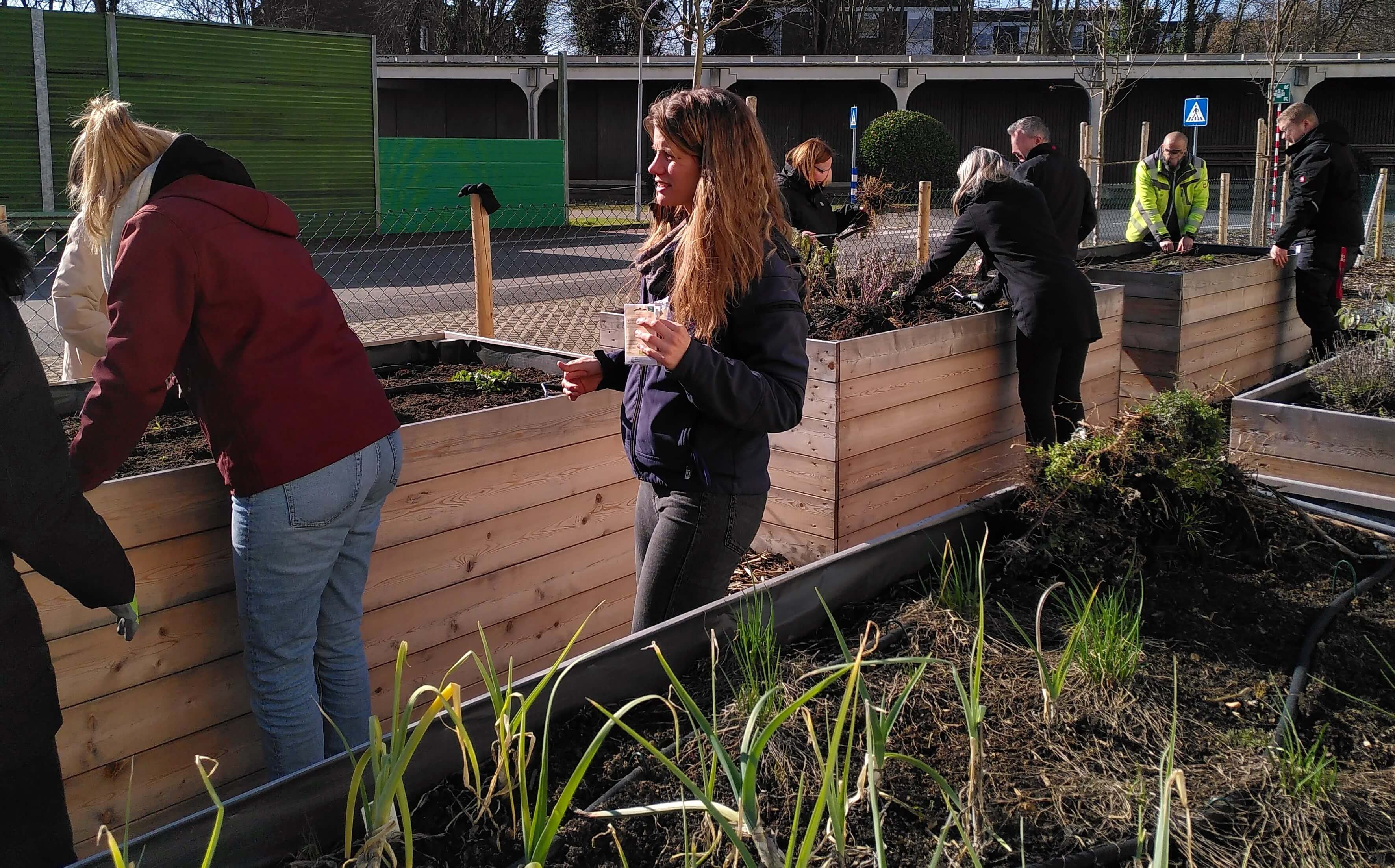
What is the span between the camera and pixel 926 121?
26594 millimetres

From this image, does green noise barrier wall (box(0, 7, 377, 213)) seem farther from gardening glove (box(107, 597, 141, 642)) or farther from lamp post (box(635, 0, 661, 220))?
gardening glove (box(107, 597, 141, 642))

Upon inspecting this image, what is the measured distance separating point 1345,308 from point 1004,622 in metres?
6.93

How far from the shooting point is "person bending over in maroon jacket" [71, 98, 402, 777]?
7.70 feet

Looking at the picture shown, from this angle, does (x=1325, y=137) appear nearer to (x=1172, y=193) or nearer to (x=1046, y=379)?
(x=1172, y=193)

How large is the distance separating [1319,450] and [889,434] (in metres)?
1.59

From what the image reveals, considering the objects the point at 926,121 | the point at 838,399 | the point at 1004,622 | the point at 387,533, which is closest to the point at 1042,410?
the point at 838,399

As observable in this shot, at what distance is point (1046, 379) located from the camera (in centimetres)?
545

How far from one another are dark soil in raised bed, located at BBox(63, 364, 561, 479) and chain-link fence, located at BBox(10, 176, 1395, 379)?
0.57 metres

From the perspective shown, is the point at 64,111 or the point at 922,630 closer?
the point at 922,630

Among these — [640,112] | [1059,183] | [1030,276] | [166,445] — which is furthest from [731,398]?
[640,112]

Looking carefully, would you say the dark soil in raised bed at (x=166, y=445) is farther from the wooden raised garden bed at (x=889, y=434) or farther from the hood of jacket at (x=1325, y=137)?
the hood of jacket at (x=1325, y=137)

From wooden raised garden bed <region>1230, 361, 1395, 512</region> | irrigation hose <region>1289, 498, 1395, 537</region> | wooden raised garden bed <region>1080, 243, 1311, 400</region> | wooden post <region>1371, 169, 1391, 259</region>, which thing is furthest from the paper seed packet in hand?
wooden post <region>1371, 169, 1391, 259</region>

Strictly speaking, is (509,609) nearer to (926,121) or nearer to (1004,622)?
(1004,622)

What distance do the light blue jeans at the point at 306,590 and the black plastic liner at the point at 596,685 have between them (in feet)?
1.50
